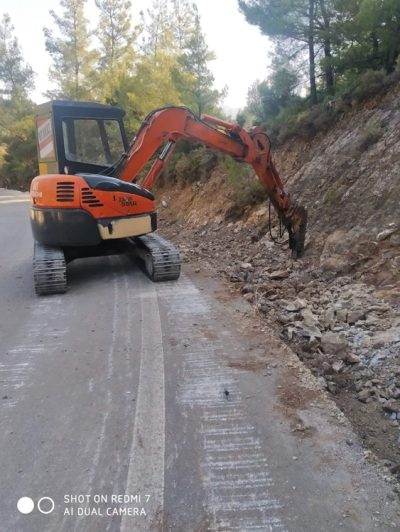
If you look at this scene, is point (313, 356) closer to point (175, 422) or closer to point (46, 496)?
point (175, 422)

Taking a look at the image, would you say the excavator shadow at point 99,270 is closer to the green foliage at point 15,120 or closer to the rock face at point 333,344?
the rock face at point 333,344

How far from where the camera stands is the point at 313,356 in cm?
421

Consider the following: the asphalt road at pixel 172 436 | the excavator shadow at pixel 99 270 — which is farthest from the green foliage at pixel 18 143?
the asphalt road at pixel 172 436

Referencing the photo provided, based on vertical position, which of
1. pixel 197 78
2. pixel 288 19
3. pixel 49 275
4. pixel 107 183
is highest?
pixel 288 19

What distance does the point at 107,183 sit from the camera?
6.75m

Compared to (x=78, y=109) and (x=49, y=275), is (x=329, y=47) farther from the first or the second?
(x=49, y=275)

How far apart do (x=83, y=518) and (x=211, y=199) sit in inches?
453

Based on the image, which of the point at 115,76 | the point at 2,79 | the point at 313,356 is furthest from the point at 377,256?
the point at 2,79

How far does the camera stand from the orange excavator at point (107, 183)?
6656 mm

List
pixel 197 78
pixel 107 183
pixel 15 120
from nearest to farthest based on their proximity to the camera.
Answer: pixel 107 183 → pixel 197 78 → pixel 15 120

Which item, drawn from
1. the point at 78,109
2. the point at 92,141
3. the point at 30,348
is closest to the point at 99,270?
the point at 92,141

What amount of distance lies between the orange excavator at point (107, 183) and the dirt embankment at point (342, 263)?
31.2 inches

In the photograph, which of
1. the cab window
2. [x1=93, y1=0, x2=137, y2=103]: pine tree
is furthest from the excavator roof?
[x1=93, y1=0, x2=137, y2=103]: pine tree

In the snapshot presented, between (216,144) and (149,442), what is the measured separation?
18.5 feet
